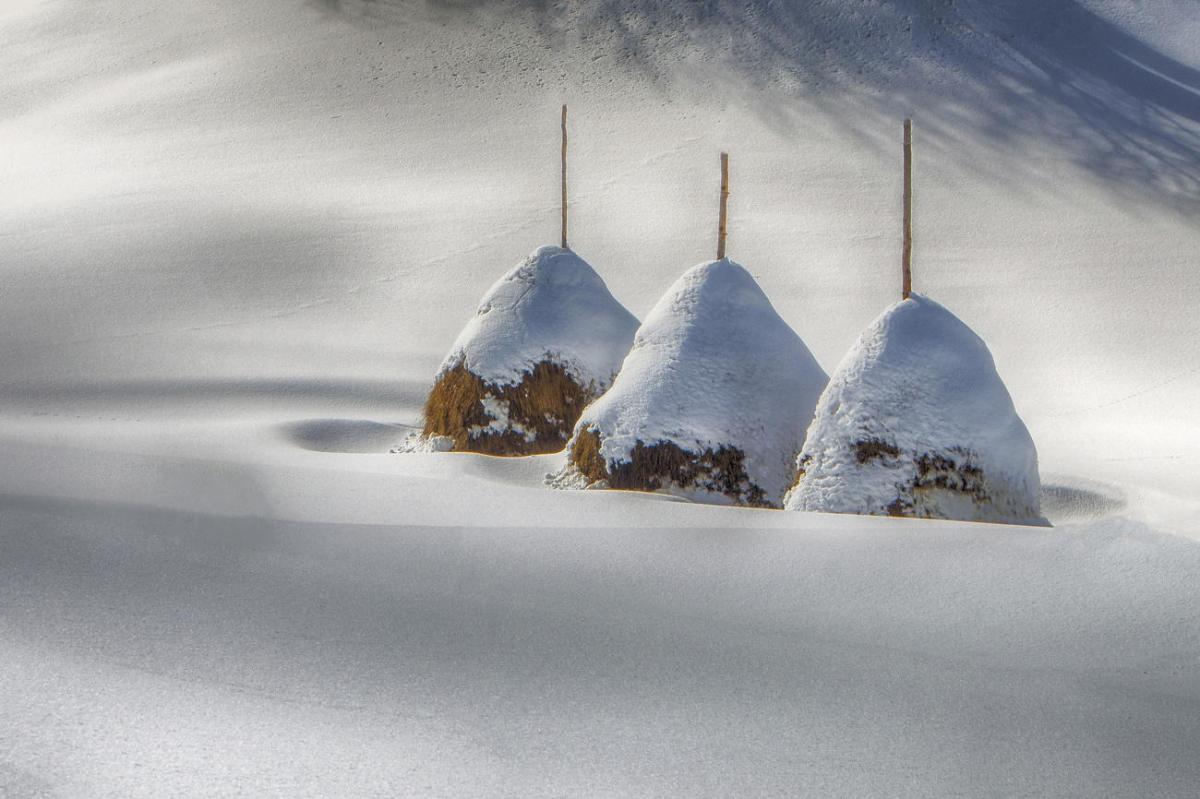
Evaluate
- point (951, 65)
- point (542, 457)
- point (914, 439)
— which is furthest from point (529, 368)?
point (951, 65)

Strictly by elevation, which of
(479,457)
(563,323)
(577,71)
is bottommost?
(479,457)

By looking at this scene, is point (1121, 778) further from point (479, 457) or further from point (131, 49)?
point (131, 49)

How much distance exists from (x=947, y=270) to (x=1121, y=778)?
54.6 feet

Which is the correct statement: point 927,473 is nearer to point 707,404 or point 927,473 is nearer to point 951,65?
point 707,404

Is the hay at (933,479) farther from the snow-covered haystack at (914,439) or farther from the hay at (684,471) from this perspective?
the hay at (684,471)

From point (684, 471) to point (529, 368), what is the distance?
4.85ft

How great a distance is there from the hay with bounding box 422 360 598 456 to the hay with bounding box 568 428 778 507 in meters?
1.21

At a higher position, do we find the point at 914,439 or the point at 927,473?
the point at 914,439

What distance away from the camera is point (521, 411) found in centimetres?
749

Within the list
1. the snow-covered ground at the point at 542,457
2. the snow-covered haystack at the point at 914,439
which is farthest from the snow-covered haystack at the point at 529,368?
the snow-covered haystack at the point at 914,439

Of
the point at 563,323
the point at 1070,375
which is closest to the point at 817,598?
the point at 563,323

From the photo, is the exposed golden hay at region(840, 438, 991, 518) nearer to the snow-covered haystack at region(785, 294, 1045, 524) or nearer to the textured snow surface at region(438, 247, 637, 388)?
the snow-covered haystack at region(785, 294, 1045, 524)

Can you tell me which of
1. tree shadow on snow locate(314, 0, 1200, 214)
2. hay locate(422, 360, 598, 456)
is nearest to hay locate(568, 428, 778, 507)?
hay locate(422, 360, 598, 456)

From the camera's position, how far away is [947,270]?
19531 millimetres
